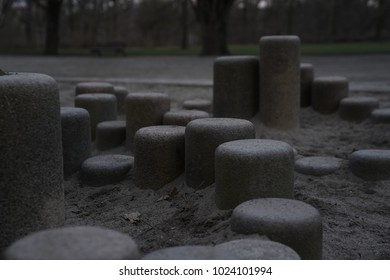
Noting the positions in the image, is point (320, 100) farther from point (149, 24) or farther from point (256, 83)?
point (149, 24)

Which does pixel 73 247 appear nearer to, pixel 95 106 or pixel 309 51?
pixel 95 106

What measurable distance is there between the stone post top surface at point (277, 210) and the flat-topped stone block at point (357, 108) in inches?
193

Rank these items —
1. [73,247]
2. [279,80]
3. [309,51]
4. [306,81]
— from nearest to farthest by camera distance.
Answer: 1. [73,247]
2. [279,80]
3. [306,81]
4. [309,51]

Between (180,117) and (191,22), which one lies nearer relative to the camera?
(180,117)

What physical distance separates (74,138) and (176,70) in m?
9.69

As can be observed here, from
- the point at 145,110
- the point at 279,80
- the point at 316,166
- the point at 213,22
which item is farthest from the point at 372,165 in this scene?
the point at 213,22

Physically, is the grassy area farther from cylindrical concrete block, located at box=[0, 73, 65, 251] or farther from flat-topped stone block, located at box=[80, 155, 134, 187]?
cylindrical concrete block, located at box=[0, 73, 65, 251]

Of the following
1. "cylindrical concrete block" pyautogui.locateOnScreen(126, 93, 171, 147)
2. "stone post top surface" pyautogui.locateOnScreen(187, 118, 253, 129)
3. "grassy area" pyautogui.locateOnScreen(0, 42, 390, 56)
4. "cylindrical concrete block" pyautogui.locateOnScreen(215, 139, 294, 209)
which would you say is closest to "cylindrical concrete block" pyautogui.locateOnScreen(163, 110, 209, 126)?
"cylindrical concrete block" pyautogui.locateOnScreen(126, 93, 171, 147)

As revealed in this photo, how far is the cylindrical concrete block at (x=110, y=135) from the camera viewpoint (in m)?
6.92

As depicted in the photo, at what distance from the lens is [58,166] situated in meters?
3.87

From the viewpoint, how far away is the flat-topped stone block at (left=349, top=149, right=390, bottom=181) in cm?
543

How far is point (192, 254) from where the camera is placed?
2785mm

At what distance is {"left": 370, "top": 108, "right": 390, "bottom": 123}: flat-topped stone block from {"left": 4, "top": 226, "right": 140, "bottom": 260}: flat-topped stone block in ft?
19.5

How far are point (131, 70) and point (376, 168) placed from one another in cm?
1102
